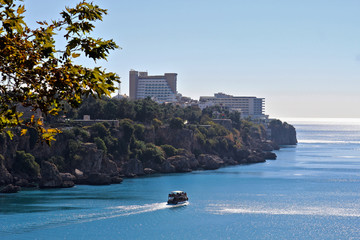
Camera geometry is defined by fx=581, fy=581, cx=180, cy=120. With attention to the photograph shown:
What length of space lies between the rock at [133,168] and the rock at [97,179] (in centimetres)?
1574

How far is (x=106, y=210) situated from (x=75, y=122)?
2240 inches

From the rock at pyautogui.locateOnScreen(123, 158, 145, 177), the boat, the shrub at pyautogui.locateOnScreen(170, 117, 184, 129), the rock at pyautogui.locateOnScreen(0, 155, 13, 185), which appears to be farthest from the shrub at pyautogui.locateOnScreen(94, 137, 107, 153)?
the boat

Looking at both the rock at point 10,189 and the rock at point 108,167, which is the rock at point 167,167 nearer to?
the rock at point 108,167

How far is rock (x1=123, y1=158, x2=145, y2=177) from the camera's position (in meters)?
134

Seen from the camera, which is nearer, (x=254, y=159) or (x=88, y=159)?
(x=88, y=159)

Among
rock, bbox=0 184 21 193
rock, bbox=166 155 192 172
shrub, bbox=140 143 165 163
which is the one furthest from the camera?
rock, bbox=166 155 192 172

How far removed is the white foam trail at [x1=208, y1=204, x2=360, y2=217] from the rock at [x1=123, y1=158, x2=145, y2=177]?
45621mm

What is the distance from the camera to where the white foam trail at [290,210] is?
8544cm

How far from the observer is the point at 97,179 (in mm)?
116438

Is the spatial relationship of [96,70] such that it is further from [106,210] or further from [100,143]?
[100,143]

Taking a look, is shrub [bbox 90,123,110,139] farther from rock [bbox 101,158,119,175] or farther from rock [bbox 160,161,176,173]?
rock [bbox 160,161,176,173]

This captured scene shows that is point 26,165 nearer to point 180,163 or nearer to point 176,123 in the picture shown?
point 180,163

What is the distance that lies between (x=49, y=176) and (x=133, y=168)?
28.3m

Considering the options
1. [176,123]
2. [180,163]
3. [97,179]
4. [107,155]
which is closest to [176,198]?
[97,179]
